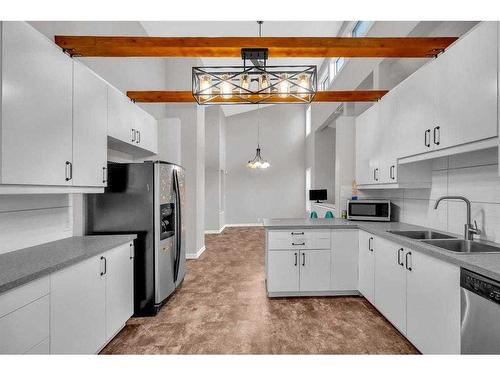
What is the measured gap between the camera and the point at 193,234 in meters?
4.87

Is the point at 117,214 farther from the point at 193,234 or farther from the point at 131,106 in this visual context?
the point at 193,234

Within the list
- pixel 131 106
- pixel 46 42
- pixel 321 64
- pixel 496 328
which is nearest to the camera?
pixel 496 328

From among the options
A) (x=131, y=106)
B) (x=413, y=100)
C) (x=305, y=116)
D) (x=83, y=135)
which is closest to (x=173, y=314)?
(x=83, y=135)

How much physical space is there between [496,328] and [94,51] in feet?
10.3

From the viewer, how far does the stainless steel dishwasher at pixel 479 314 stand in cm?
128

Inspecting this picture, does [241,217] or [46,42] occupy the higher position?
[46,42]

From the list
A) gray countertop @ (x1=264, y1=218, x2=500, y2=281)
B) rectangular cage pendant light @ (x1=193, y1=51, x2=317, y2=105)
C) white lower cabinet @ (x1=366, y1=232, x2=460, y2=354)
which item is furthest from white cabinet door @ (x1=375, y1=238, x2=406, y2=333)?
rectangular cage pendant light @ (x1=193, y1=51, x2=317, y2=105)

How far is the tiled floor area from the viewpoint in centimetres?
210

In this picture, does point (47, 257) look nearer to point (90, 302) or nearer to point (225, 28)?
point (90, 302)

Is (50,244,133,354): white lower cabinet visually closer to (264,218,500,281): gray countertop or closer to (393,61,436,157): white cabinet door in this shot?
(264,218,500,281): gray countertop

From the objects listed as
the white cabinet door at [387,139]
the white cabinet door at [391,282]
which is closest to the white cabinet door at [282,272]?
the white cabinet door at [391,282]

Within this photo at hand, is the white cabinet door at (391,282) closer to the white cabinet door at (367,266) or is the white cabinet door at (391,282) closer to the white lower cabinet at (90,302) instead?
the white cabinet door at (367,266)

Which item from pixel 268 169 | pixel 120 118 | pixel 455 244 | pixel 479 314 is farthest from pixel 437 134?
pixel 268 169

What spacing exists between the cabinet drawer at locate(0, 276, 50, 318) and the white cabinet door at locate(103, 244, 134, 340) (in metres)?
0.57
